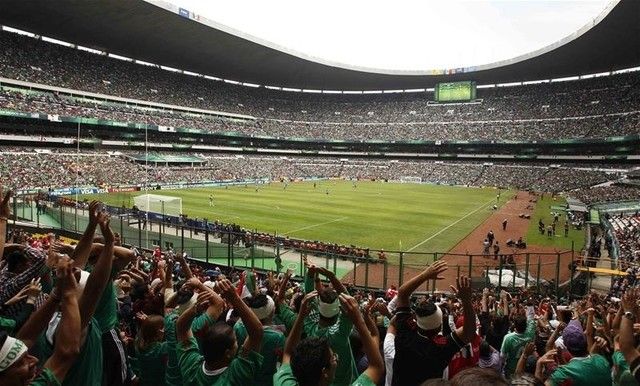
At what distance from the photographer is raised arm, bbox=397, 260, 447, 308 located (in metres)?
3.84

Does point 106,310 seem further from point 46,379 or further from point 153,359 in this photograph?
point 46,379

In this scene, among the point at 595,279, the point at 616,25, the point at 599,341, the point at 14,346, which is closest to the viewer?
the point at 14,346

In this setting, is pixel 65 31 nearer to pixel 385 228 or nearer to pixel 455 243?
pixel 385 228

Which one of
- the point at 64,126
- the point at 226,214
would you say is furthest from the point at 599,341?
the point at 64,126

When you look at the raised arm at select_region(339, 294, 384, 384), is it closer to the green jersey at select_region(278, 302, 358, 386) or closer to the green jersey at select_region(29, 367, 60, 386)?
the green jersey at select_region(278, 302, 358, 386)

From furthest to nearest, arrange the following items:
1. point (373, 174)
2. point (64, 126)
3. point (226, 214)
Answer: point (373, 174), point (64, 126), point (226, 214)

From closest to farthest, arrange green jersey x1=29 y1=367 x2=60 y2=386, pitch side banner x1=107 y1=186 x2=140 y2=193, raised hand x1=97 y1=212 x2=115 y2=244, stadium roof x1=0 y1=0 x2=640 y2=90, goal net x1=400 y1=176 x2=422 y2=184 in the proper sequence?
green jersey x1=29 y1=367 x2=60 y2=386 < raised hand x1=97 y1=212 x2=115 y2=244 < pitch side banner x1=107 y1=186 x2=140 y2=193 < stadium roof x1=0 y1=0 x2=640 y2=90 < goal net x1=400 y1=176 x2=422 y2=184

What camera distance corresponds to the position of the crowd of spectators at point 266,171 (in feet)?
155

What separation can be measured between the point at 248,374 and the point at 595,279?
20.4m

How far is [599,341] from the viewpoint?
402cm

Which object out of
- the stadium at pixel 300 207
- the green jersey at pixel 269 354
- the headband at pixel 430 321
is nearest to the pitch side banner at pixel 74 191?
the stadium at pixel 300 207

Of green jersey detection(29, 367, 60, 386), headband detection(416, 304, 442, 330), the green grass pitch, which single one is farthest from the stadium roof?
green jersey detection(29, 367, 60, 386)

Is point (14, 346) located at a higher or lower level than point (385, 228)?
higher

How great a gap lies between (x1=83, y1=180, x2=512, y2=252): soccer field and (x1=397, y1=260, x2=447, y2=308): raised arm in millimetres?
20349
